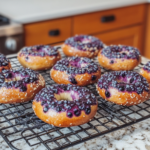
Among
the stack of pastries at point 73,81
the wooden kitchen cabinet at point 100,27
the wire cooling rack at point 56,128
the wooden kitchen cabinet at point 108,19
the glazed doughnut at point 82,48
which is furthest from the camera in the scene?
the wooden kitchen cabinet at point 108,19

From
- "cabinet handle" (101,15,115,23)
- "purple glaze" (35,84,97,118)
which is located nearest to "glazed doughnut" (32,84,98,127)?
"purple glaze" (35,84,97,118)

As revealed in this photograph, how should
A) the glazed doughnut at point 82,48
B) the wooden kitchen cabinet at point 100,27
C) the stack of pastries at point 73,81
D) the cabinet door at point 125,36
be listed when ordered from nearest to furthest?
the stack of pastries at point 73,81 → the glazed doughnut at point 82,48 → the wooden kitchen cabinet at point 100,27 → the cabinet door at point 125,36

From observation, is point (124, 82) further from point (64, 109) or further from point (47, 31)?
point (47, 31)

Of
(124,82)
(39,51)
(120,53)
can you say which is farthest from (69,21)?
A: (124,82)

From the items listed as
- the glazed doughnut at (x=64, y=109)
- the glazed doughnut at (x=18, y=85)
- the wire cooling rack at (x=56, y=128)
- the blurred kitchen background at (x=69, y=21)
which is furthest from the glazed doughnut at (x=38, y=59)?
the blurred kitchen background at (x=69, y=21)

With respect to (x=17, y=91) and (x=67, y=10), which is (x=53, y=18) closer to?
(x=67, y=10)

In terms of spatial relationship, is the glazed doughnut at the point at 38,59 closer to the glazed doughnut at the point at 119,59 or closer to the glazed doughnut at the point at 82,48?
the glazed doughnut at the point at 82,48

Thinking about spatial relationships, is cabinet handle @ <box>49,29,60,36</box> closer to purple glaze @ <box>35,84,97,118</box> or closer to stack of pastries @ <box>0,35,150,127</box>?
stack of pastries @ <box>0,35,150,127</box>
